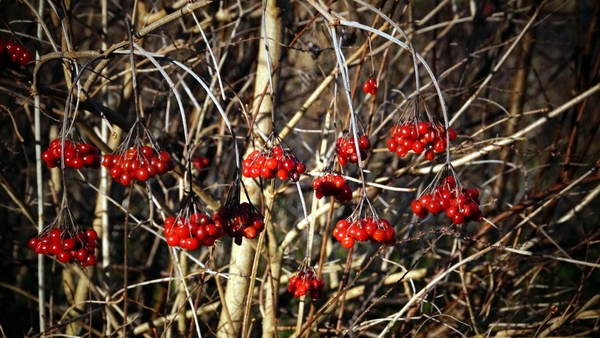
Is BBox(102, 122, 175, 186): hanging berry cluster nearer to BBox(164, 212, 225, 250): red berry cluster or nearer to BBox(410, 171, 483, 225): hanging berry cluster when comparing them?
BBox(164, 212, 225, 250): red berry cluster

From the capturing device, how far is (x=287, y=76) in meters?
4.93

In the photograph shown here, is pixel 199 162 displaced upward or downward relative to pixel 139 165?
downward

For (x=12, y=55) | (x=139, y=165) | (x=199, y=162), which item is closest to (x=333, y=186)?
(x=139, y=165)

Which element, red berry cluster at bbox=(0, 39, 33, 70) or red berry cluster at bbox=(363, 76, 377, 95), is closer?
red berry cluster at bbox=(0, 39, 33, 70)

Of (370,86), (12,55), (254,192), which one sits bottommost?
→ (254,192)

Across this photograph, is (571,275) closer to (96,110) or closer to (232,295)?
(232,295)

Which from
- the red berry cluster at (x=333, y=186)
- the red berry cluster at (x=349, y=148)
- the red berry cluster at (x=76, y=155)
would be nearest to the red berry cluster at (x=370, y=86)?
the red berry cluster at (x=349, y=148)

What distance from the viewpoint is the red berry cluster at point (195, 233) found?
1.74 m

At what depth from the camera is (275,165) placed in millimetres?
1884

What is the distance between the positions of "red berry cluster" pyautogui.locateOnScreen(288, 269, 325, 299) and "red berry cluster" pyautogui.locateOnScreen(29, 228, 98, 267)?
0.85 m

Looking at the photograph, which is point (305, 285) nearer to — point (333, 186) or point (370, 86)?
point (333, 186)

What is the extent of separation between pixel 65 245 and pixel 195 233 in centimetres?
53

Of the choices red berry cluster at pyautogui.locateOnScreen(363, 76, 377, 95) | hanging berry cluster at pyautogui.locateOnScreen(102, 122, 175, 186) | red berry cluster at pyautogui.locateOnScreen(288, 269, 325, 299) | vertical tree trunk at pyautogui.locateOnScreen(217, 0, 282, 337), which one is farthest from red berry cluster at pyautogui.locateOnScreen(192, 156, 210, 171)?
hanging berry cluster at pyautogui.locateOnScreen(102, 122, 175, 186)

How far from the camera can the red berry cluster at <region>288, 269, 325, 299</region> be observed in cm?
244
